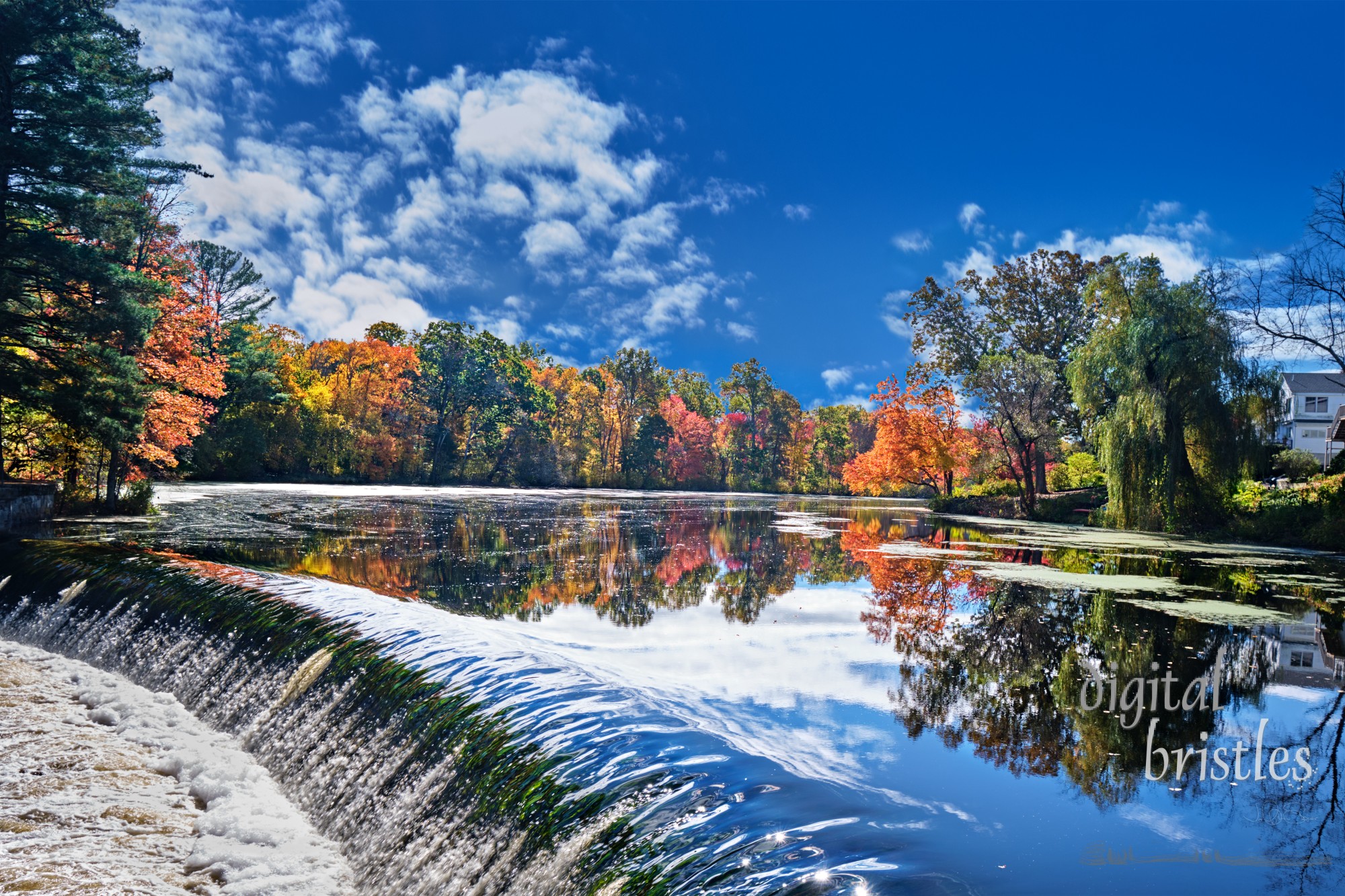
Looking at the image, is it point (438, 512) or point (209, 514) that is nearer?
point (209, 514)

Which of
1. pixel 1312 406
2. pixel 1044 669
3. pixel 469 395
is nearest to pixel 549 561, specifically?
pixel 1044 669

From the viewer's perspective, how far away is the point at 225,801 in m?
4.93

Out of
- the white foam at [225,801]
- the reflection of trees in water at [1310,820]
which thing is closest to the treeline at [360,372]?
the white foam at [225,801]

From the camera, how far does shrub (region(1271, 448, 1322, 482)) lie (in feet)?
72.6

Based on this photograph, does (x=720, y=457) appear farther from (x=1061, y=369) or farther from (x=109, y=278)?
(x=109, y=278)

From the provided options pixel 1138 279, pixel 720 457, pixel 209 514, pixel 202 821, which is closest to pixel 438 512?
pixel 209 514

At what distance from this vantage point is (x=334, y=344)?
2391 inches

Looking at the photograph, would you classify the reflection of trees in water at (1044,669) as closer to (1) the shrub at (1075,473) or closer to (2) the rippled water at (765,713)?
(2) the rippled water at (765,713)

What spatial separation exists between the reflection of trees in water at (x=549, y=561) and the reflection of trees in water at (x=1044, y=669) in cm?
228

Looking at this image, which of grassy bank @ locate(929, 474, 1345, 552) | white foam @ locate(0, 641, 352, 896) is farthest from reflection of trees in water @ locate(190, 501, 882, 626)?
grassy bank @ locate(929, 474, 1345, 552)

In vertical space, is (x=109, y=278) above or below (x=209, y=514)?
above

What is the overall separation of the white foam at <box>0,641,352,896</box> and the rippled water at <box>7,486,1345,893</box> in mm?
173

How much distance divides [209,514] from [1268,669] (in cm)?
2215

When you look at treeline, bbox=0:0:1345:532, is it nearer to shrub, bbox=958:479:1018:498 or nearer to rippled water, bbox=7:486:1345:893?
shrub, bbox=958:479:1018:498
